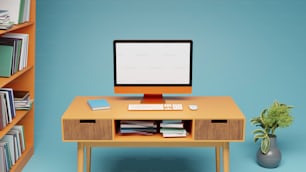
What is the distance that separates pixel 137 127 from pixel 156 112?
168mm

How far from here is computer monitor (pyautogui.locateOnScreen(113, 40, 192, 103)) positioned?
471 centimetres

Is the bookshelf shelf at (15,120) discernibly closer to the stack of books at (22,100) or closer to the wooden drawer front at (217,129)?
the stack of books at (22,100)

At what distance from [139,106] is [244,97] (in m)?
2.21

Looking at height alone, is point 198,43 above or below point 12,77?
above

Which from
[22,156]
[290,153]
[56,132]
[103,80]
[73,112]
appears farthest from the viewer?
[103,80]

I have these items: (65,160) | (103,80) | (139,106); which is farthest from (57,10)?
(139,106)

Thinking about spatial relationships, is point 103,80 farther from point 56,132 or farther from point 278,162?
point 278,162

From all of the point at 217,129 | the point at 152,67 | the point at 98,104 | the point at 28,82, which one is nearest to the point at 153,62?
the point at 152,67

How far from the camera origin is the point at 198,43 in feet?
21.4

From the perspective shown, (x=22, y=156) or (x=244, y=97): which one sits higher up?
(x=244, y=97)

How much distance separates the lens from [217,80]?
6535 mm

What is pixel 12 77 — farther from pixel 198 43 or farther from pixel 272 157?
pixel 198 43

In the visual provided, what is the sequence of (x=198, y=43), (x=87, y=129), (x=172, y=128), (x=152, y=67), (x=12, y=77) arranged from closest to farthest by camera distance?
1. (x=87, y=129)
2. (x=172, y=128)
3. (x=152, y=67)
4. (x=12, y=77)
5. (x=198, y=43)

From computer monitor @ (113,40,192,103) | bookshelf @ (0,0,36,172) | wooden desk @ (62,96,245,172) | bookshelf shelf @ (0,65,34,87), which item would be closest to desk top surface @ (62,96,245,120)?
wooden desk @ (62,96,245,172)
